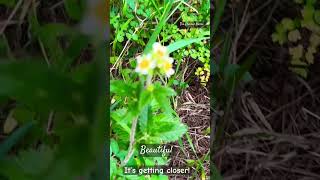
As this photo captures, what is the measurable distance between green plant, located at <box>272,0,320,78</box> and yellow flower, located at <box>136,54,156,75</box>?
42cm

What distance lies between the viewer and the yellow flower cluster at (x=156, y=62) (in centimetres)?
→ 99

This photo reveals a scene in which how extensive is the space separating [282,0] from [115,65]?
493 mm

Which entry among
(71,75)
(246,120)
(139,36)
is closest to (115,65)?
(139,36)

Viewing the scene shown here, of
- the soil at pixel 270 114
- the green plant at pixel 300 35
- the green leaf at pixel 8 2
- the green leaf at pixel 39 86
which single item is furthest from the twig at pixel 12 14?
the green leaf at pixel 39 86

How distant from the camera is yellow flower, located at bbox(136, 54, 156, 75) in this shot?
983 millimetres

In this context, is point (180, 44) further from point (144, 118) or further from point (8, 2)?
point (8, 2)

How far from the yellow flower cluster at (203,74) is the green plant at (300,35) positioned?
0.84 ft

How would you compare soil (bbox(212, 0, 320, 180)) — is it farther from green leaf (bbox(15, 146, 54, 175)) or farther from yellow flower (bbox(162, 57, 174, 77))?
green leaf (bbox(15, 146, 54, 175))

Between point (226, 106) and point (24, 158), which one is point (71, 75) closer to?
point (24, 158)

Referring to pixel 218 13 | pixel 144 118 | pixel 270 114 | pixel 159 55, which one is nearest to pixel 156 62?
pixel 159 55

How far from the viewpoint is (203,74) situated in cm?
111

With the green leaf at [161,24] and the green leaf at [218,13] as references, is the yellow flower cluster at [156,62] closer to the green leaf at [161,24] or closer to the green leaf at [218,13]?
the green leaf at [161,24]

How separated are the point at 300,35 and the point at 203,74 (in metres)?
0.33

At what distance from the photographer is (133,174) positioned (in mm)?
1062
